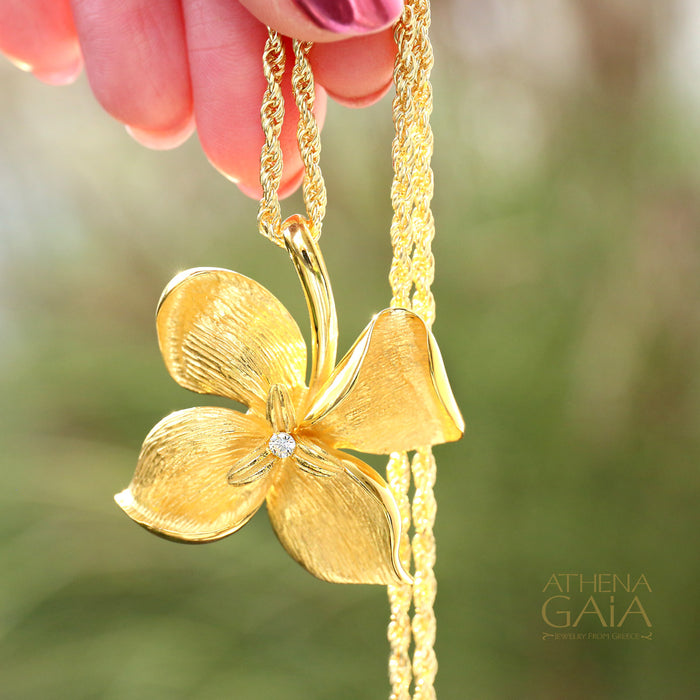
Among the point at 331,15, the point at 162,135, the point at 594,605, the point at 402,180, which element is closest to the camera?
the point at 331,15

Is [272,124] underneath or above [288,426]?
above

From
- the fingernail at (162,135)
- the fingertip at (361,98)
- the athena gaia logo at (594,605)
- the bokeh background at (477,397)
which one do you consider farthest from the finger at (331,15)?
the athena gaia logo at (594,605)

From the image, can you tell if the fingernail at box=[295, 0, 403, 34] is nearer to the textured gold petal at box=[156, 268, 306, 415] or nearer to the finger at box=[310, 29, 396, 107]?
the finger at box=[310, 29, 396, 107]

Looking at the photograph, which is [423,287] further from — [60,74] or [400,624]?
[60,74]

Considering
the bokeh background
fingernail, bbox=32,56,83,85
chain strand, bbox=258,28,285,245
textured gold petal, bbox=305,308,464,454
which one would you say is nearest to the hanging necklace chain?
chain strand, bbox=258,28,285,245

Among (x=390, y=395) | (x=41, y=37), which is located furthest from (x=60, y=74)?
(x=390, y=395)

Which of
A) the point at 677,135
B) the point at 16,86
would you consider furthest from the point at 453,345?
the point at 16,86

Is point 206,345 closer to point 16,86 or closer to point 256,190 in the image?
point 256,190

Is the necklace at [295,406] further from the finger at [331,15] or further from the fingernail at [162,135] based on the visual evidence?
the fingernail at [162,135]
